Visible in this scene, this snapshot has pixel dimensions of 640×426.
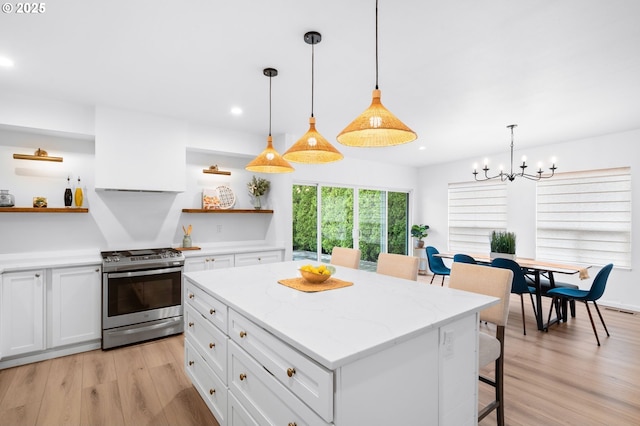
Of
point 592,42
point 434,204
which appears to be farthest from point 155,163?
point 434,204

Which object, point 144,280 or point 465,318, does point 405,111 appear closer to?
point 465,318

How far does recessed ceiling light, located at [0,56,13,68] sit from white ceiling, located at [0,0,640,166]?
0.18ft

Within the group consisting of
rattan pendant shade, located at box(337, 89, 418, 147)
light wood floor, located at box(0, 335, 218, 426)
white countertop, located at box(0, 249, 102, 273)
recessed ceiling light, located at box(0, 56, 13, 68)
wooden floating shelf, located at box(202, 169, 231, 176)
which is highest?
recessed ceiling light, located at box(0, 56, 13, 68)

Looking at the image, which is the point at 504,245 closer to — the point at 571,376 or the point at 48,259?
the point at 571,376

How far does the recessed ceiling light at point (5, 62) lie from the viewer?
2.41 meters

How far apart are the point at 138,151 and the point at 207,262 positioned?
1479 millimetres

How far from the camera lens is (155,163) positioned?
371 cm

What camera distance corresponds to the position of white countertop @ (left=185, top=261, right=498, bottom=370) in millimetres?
1205

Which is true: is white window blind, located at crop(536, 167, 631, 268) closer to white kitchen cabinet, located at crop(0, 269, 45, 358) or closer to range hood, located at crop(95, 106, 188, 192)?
range hood, located at crop(95, 106, 188, 192)

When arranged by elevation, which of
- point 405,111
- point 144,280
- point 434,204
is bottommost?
point 144,280

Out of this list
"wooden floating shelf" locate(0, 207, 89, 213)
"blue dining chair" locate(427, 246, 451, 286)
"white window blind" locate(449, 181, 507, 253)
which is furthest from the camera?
"white window blind" locate(449, 181, 507, 253)

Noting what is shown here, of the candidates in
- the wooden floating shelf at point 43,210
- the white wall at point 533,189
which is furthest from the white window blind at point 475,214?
the wooden floating shelf at point 43,210

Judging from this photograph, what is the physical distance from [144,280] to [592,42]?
432 centimetres

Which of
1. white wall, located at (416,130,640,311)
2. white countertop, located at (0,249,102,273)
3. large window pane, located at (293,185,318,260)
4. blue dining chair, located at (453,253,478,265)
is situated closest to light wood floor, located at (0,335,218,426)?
white countertop, located at (0,249,102,273)
